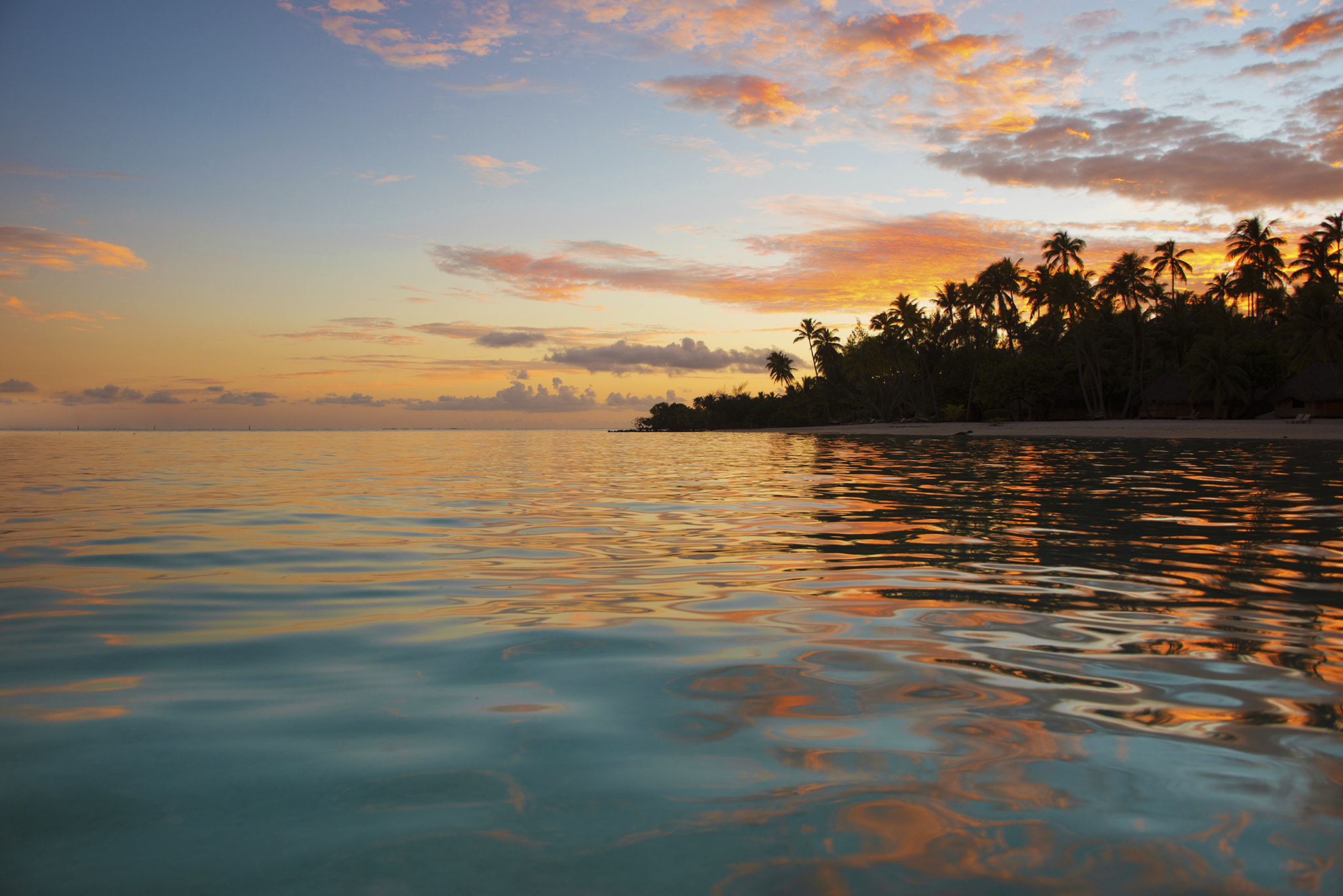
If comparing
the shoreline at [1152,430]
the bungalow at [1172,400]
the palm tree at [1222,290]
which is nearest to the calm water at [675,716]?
the shoreline at [1152,430]

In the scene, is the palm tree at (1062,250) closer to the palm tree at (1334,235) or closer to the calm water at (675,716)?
the palm tree at (1334,235)

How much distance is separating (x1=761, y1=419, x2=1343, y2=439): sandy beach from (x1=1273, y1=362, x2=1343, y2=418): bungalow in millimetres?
2343

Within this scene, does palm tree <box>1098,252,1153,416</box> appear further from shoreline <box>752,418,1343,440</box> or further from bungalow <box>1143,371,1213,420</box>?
shoreline <box>752,418,1343,440</box>

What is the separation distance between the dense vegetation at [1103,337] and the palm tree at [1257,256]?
0.12 metres

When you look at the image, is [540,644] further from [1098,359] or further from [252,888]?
[1098,359]

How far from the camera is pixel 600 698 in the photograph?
134 inches

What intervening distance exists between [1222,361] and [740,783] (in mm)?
59818

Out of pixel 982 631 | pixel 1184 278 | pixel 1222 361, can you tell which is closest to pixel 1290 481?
pixel 982 631

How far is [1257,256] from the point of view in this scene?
221ft

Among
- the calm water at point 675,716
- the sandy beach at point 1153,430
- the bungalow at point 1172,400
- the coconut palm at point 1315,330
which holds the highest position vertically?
the coconut palm at point 1315,330

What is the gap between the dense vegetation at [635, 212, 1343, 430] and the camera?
51.3m

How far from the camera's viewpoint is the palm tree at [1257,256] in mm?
66438

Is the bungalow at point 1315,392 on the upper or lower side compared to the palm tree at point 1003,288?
lower

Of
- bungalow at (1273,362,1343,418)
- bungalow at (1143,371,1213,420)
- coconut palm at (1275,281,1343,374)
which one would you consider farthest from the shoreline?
bungalow at (1143,371,1213,420)
